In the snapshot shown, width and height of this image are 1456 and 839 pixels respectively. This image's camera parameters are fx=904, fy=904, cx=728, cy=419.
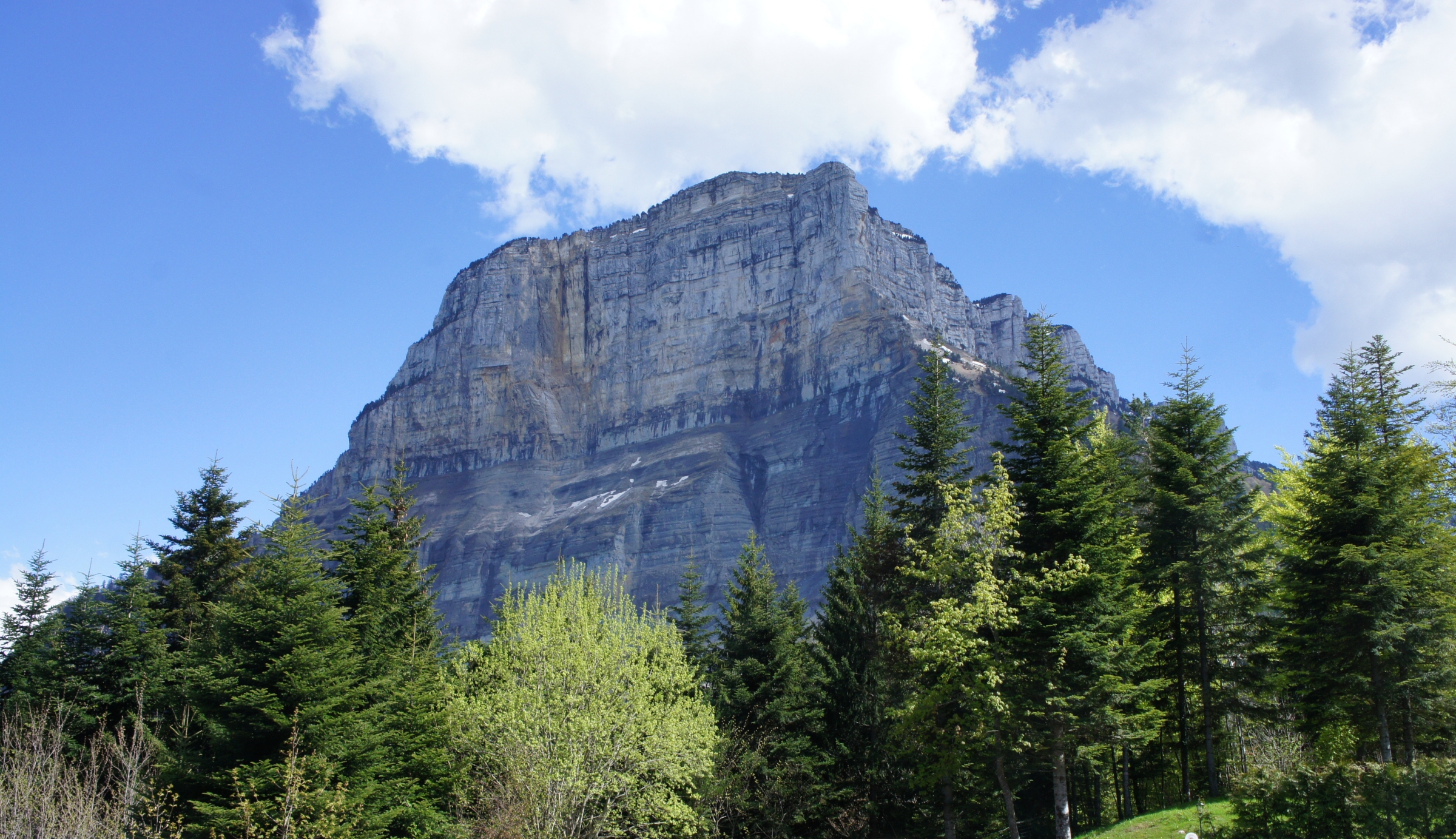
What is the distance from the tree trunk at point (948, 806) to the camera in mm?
25719

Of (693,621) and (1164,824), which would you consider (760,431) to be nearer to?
(693,621)

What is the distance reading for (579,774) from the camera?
823 inches

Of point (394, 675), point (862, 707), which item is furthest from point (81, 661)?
point (862, 707)

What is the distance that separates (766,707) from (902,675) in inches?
237

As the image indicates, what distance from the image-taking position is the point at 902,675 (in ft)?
81.2

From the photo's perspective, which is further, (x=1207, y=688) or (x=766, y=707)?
(x=766, y=707)

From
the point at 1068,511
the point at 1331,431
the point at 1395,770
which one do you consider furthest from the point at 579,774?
the point at 1331,431

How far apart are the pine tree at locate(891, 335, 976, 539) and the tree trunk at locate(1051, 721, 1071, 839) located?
5.94 metres

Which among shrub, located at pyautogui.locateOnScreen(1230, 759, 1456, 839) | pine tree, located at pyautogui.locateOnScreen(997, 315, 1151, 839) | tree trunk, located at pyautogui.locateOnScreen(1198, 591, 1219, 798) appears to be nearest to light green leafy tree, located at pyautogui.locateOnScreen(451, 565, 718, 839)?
pine tree, located at pyautogui.locateOnScreen(997, 315, 1151, 839)

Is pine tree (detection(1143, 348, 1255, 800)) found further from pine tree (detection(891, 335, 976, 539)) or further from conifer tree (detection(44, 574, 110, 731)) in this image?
conifer tree (detection(44, 574, 110, 731))

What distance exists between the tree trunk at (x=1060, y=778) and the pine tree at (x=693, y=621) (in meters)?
14.8

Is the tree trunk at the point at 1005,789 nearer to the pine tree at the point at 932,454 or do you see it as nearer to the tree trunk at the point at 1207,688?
the pine tree at the point at 932,454

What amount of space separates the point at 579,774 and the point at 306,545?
874 cm

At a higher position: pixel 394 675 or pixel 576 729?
pixel 394 675
